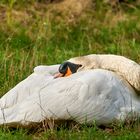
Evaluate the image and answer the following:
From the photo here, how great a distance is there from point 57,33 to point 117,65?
3.88 metres

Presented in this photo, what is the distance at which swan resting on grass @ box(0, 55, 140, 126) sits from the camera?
19.6 ft

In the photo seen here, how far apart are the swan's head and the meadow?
65 cm

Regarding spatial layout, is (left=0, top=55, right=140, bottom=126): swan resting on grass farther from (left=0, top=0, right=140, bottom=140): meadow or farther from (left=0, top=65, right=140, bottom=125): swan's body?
(left=0, top=0, right=140, bottom=140): meadow

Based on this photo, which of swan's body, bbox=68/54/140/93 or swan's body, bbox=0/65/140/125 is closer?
swan's body, bbox=0/65/140/125

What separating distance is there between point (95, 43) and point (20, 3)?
6.36ft

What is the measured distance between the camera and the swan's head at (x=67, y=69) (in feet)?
21.5

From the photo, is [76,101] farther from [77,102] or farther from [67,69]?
[67,69]

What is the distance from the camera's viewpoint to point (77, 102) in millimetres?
5988

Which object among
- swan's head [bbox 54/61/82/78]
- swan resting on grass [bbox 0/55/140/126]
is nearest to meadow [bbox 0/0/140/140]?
swan resting on grass [bbox 0/55/140/126]

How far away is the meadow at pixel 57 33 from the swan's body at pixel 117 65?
40cm

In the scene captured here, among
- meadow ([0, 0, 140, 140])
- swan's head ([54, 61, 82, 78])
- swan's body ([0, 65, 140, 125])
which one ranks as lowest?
swan's body ([0, 65, 140, 125])

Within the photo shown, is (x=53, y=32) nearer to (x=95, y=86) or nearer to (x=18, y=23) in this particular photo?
(x=18, y=23)

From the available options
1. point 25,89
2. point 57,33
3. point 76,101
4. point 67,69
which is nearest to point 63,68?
point 67,69

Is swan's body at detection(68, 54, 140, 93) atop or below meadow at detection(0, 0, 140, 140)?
below
